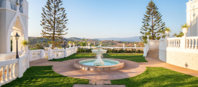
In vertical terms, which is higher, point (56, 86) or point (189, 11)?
point (189, 11)

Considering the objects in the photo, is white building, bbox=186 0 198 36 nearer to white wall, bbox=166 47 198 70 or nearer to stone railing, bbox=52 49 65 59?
white wall, bbox=166 47 198 70

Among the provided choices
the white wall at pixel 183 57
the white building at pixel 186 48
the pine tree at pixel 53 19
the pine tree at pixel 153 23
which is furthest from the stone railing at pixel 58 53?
the pine tree at pixel 153 23

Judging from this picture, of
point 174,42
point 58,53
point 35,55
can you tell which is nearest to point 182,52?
point 174,42

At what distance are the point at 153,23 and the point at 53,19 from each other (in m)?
18.7

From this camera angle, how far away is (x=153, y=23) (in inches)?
837

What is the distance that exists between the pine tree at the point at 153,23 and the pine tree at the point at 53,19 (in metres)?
15.7

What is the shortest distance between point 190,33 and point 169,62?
16.9 feet

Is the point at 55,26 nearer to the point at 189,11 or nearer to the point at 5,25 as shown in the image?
the point at 5,25

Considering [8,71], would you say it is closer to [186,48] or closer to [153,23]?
[186,48]

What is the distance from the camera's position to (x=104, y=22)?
23031mm

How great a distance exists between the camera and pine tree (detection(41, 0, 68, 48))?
18.6 metres

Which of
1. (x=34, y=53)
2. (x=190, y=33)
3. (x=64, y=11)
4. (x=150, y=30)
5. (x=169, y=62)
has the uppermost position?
(x=64, y=11)

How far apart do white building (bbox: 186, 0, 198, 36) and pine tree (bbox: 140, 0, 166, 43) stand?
9.56 metres

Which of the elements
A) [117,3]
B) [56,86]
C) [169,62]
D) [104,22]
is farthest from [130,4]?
[56,86]
